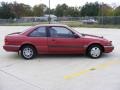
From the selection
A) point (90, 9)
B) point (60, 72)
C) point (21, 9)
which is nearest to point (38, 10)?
point (21, 9)

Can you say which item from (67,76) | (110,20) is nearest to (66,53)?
(67,76)

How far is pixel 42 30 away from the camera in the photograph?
11.4 meters

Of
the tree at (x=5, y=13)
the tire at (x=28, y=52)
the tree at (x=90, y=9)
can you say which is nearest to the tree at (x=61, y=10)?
the tree at (x=90, y=9)

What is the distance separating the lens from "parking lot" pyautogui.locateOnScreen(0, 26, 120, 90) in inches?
288

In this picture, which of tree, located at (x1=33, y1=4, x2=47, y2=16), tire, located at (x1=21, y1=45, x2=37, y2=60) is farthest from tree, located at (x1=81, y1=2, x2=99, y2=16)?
tire, located at (x1=21, y1=45, x2=37, y2=60)

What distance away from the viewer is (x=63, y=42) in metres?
11.2

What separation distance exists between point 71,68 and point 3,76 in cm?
235

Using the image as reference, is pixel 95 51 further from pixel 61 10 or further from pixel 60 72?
pixel 61 10

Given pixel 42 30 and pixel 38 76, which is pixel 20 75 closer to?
pixel 38 76

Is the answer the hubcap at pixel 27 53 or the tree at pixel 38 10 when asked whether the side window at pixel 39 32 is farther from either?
the tree at pixel 38 10

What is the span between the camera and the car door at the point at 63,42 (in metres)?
11.2

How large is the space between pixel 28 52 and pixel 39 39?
26.9 inches

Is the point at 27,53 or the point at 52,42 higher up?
the point at 52,42

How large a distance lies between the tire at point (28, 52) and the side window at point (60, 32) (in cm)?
98
